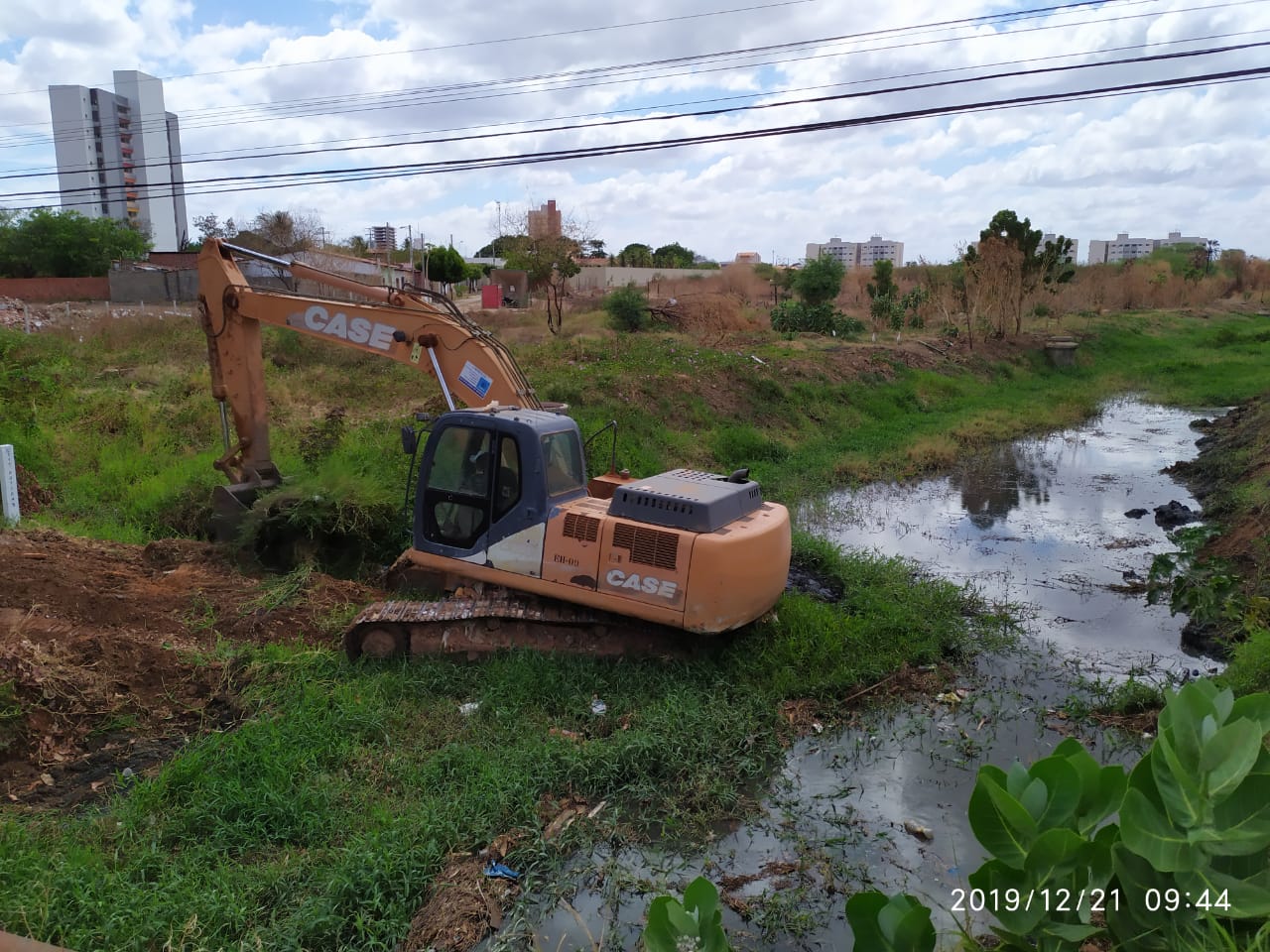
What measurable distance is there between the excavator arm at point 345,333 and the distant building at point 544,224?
1955cm

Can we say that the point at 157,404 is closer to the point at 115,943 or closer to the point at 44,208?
the point at 115,943

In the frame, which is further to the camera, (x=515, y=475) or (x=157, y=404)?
(x=157, y=404)

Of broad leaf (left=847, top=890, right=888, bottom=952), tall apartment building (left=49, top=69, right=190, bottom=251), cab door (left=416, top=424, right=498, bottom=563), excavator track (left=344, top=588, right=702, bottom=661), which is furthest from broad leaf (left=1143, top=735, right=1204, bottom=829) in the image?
tall apartment building (left=49, top=69, right=190, bottom=251)

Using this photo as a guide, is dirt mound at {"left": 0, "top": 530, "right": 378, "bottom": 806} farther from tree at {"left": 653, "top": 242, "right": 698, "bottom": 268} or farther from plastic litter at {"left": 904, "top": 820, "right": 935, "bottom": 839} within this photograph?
tree at {"left": 653, "top": 242, "right": 698, "bottom": 268}

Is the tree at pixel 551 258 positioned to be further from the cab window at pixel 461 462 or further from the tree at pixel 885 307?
the cab window at pixel 461 462

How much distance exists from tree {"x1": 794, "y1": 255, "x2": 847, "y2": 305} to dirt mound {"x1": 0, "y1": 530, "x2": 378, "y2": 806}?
78.1ft

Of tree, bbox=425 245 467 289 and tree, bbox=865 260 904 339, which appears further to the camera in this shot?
tree, bbox=425 245 467 289

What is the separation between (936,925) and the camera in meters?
4.23

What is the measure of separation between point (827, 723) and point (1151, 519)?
8.12 metres

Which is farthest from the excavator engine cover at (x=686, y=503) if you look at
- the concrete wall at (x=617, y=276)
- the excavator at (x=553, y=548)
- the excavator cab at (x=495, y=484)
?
the concrete wall at (x=617, y=276)

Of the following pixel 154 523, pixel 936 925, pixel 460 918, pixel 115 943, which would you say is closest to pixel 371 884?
pixel 460 918

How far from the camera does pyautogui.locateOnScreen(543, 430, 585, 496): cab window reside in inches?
273

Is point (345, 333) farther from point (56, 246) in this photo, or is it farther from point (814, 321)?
point (56, 246)

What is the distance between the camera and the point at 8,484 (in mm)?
9547
